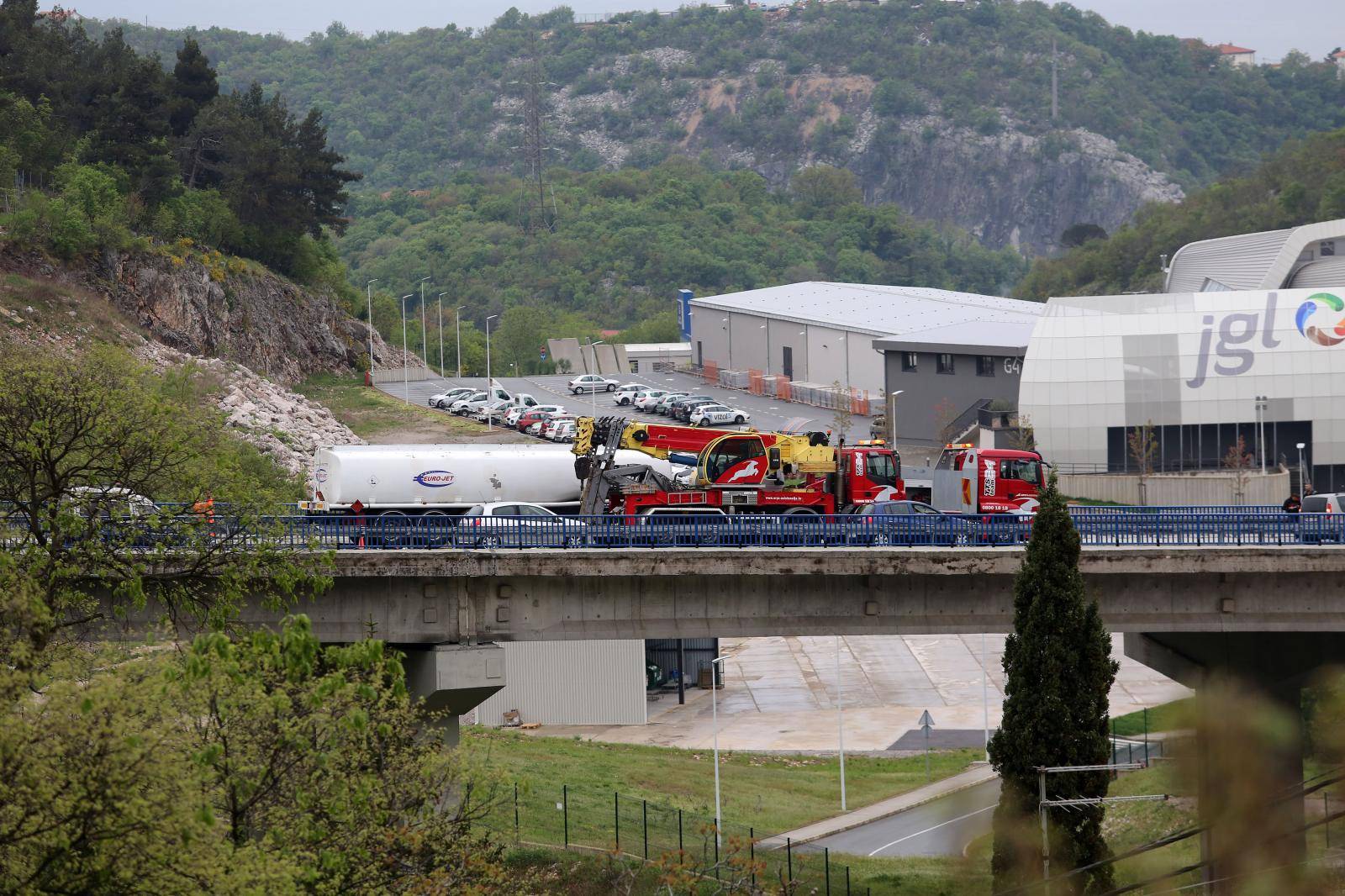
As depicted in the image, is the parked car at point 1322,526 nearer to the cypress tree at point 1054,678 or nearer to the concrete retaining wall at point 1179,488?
the cypress tree at point 1054,678

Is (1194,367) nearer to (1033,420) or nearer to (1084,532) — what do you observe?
(1033,420)

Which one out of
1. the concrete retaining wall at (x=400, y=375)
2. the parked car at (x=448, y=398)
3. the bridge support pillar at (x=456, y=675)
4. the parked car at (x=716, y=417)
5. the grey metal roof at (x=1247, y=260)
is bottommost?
the bridge support pillar at (x=456, y=675)

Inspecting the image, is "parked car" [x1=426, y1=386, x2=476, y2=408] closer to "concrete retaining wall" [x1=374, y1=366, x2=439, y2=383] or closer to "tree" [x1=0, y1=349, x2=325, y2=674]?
"concrete retaining wall" [x1=374, y1=366, x2=439, y2=383]

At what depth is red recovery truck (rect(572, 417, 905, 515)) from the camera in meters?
47.7

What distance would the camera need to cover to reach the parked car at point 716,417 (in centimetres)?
10069

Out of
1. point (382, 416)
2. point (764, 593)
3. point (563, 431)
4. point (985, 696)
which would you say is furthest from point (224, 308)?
point (764, 593)

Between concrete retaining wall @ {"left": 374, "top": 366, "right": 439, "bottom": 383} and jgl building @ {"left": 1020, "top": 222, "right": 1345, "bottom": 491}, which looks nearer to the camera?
jgl building @ {"left": 1020, "top": 222, "right": 1345, "bottom": 491}

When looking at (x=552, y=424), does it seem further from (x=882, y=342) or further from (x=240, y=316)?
(x=882, y=342)

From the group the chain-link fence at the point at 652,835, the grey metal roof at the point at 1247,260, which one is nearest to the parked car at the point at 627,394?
the grey metal roof at the point at 1247,260

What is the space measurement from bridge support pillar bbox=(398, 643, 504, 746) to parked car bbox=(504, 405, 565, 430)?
199 ft

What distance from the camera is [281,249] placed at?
114 meters

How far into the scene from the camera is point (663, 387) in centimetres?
12500

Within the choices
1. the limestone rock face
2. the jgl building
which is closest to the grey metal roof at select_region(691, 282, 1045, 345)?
the jgl building

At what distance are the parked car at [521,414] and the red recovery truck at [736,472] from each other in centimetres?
4308
